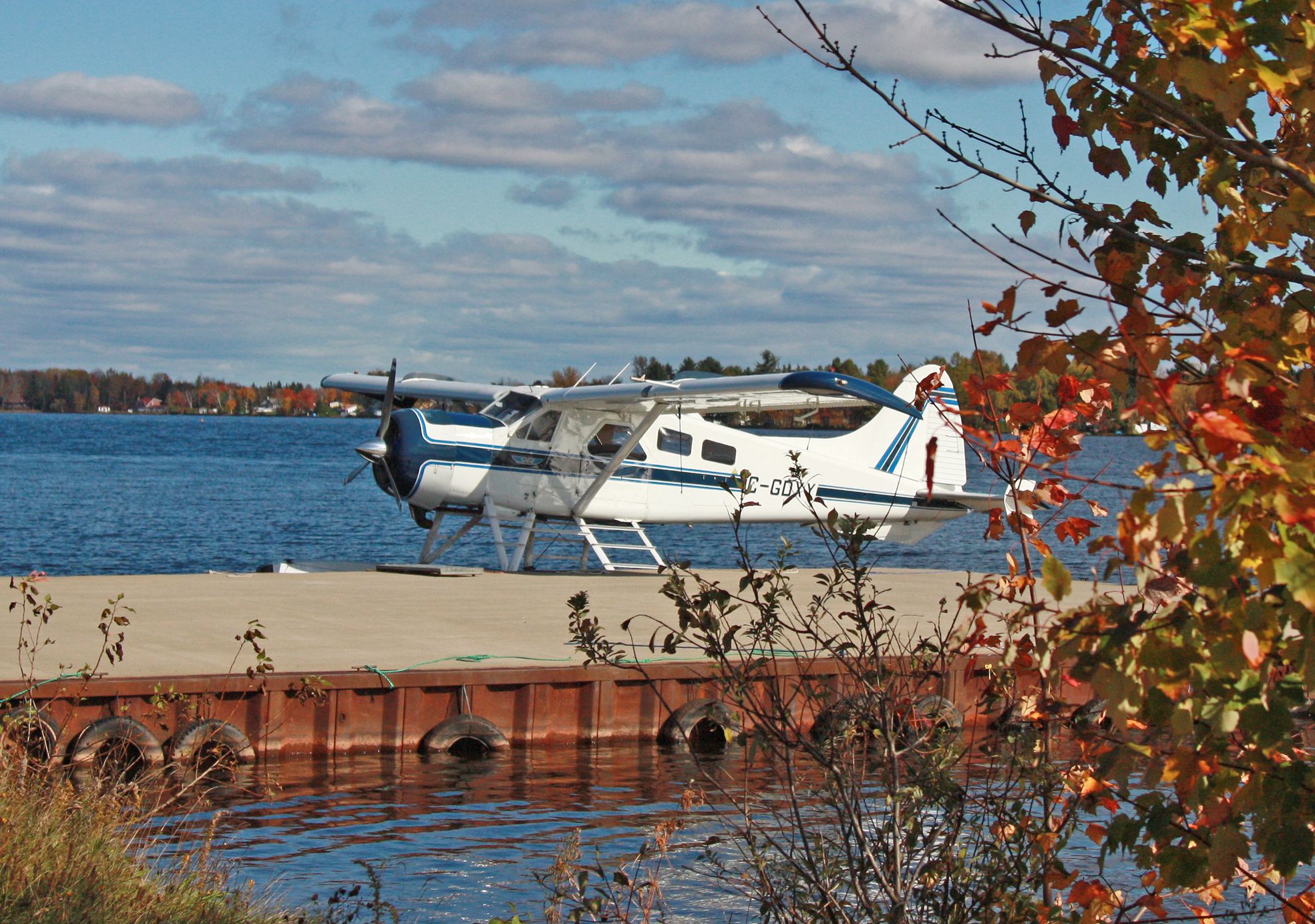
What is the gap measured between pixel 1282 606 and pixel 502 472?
15106 mm

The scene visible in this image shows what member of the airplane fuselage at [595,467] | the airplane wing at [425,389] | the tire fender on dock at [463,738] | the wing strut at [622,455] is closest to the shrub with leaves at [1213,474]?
the tire fender on dock at [463,738]

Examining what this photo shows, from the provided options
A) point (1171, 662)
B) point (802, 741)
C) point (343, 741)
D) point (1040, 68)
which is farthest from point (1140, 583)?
point (343, 741)

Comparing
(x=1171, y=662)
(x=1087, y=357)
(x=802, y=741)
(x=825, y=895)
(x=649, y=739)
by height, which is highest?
(x=1087, y=357)

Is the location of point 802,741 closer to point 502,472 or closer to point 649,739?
point 649,739

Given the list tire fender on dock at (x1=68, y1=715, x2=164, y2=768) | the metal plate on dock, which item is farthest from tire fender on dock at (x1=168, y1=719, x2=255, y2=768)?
the metal plate on dock

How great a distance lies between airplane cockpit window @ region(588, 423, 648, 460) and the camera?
17.0 metres

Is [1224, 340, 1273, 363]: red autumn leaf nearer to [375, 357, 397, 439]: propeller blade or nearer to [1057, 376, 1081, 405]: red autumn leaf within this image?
[1057, 376, 1081, 405]: red autumn leaf

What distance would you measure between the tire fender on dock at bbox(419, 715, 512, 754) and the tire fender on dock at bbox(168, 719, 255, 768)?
1286 millimetres

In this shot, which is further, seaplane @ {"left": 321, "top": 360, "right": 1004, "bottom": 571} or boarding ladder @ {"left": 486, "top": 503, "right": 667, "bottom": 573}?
boarding ladder @ {"left": 486, "top": 503, "right": 667, "bottom": 573}

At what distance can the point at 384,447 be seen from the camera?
15.7m

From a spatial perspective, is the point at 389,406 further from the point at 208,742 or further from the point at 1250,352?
the point at 1250,352

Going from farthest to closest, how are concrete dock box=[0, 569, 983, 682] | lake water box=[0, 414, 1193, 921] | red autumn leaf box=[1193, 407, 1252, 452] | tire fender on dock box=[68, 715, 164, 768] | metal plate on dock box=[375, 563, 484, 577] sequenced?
metal plate on dock box=[375, 563, 484, 577] < concrete dock box=[0, 569, 983, 682] < tire fender on dock box=[68, 715, 164, 768] < lake water box=[0, 414, 1193, 921] < red autumn leaf box=[1193, 407, 1252, 452]

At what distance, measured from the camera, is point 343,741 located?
9141 millimetres

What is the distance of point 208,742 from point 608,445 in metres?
9.48
